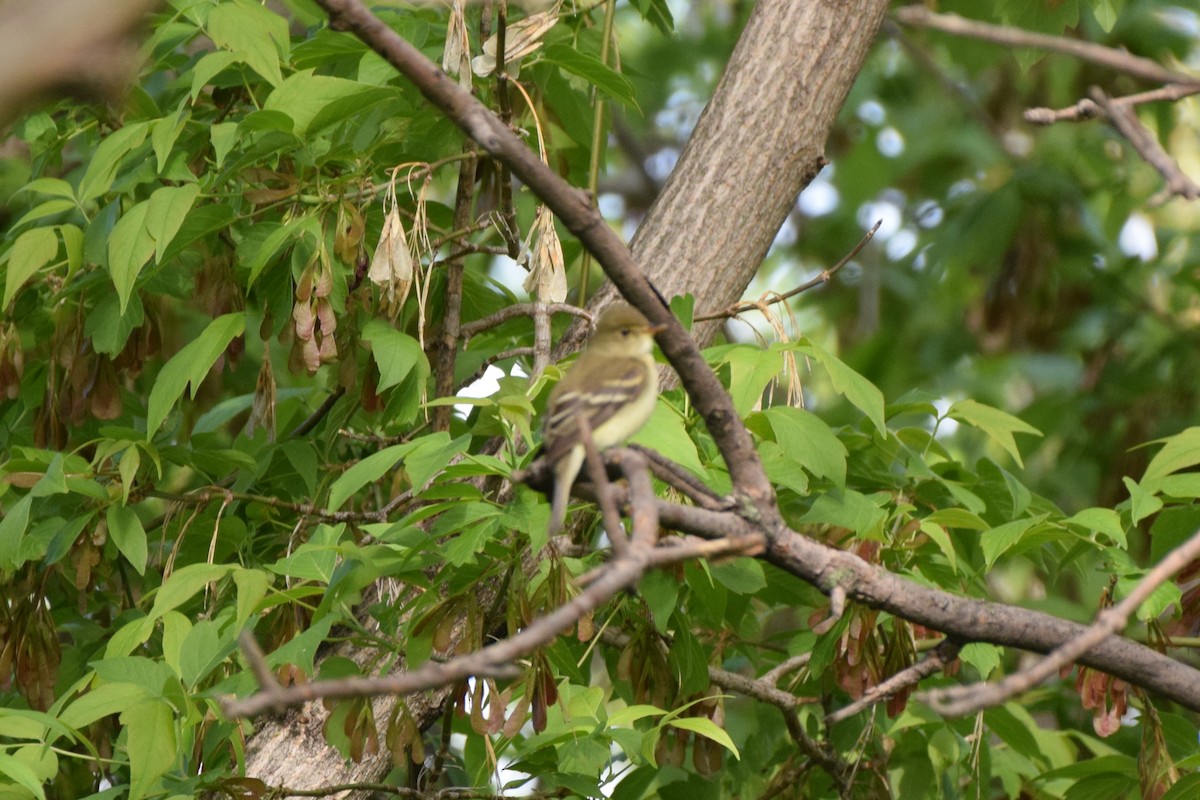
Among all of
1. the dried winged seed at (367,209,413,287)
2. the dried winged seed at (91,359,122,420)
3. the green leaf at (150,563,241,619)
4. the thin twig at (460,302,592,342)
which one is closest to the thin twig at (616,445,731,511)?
the dried winged seed at (367,209,413,287)

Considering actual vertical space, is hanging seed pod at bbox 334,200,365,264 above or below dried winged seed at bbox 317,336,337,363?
above

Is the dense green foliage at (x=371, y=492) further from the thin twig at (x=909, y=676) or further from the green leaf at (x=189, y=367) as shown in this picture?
the thin twig at (x=909, y=676)

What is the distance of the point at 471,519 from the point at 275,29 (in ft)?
4.99

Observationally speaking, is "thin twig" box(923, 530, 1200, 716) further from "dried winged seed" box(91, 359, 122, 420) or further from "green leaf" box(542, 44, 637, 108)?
"dried winged seed" box(91, 359, 122, 420)

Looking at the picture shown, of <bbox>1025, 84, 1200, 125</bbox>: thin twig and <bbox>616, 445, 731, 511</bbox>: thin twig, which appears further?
<bbox>616, 445, 731, 511</bbox>: thin twig

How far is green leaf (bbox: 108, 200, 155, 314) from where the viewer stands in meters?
3.27

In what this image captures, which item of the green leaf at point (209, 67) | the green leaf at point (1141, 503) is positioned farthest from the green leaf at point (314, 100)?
the green leaf at point (1141, 503)

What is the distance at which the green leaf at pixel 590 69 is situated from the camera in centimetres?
358

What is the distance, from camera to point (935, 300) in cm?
1095

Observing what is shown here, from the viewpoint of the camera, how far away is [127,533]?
3.54m

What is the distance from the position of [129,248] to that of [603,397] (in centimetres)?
137

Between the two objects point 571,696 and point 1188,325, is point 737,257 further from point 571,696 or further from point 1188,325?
point 1188,325

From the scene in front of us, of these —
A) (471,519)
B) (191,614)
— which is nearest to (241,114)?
(191,614)

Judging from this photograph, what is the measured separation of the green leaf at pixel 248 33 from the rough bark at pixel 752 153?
1358 millimetres
